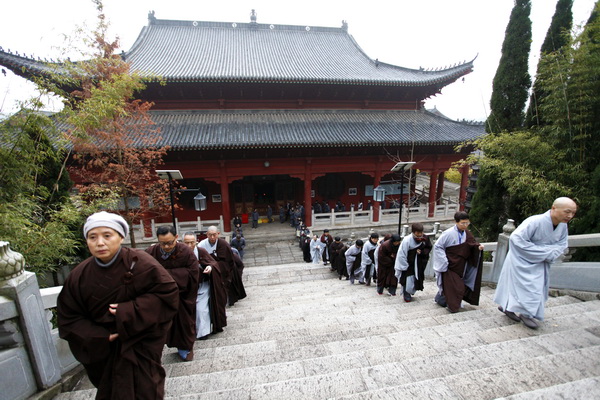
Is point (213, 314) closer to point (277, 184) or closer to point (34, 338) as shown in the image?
point (34, 338)

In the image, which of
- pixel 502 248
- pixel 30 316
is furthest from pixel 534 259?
pixel 30 316

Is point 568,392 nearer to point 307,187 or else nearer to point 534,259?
point 534,259

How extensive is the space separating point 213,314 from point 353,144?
31.1 feet

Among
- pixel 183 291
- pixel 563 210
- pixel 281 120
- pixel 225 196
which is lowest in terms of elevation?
pixel 183 291

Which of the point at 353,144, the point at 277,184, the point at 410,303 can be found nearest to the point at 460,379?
the point at 410,303

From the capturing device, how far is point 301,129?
41.7ft

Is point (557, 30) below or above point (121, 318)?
above

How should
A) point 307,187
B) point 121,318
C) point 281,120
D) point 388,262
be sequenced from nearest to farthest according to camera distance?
point 121,318 < point 388,262 < point 307,187 < point 281,120

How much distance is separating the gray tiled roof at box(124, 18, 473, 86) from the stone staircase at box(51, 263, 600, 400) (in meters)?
10.8

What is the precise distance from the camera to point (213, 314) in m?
4.02

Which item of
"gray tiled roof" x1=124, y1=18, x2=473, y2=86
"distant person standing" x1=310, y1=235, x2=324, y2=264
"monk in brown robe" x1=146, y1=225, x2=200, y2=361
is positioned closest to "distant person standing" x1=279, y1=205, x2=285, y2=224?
"distant person standing" x1=310, y1=235, x2=324, y2=264

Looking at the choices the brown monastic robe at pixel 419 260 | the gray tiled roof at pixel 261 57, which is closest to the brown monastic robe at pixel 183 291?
the brown monastic robe at pixel 419 260

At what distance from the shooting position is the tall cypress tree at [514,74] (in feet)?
29.2

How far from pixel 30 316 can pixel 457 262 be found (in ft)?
16.5
